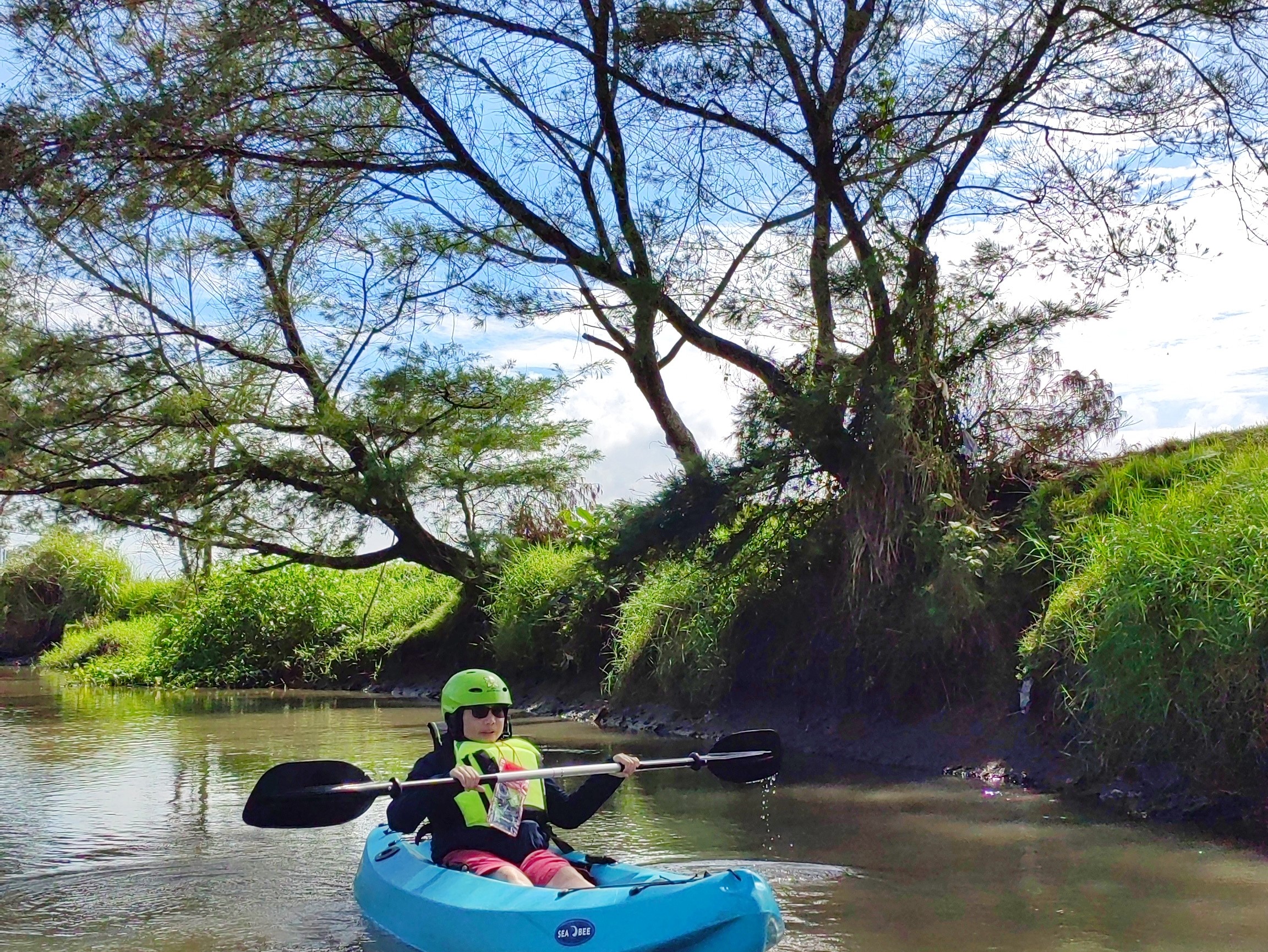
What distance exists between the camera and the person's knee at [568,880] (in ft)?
15.4

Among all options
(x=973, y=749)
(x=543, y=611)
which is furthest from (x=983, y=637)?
(x=543, y=611)

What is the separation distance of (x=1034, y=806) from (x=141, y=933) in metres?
4.55

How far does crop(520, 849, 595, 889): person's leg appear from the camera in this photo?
4715 mm

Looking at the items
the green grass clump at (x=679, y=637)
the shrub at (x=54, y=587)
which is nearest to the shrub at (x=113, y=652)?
the shrub at (x=54, y=587)

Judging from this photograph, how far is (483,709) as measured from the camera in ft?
16.9

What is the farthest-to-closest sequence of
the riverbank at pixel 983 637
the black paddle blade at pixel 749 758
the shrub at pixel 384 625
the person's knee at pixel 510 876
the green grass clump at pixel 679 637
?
the shrub at pixel 384 625 → the green grass clump at pixel 679 637 → the riverbank at pixel 983 637 → the black paddle blade at pixel 749 758 → the person's knee at pixel 510 876

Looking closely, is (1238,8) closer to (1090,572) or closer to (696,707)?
(1090,572)

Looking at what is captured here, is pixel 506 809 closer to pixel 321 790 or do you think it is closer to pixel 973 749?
pixel 321 790

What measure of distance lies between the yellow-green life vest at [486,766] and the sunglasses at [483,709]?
10cm

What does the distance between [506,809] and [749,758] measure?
150cm

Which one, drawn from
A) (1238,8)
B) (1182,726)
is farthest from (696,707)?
(1238,8)

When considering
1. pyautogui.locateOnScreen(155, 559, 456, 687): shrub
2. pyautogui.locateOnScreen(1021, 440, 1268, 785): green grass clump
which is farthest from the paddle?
pyautogui.locateOnScreen(155, 559, 456, 687): shrub

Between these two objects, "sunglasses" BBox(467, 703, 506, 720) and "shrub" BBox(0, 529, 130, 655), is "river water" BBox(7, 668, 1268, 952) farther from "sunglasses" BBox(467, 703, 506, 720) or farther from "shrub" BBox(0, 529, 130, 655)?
"shrub" BBox(0, 529, 130, 655)

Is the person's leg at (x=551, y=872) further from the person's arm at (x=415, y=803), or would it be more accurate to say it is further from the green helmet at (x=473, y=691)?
the green helmet at (x=473, y=691)
